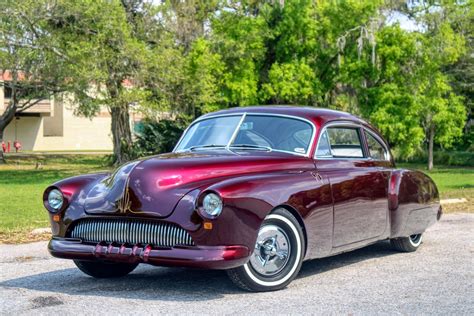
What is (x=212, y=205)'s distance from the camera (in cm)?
582

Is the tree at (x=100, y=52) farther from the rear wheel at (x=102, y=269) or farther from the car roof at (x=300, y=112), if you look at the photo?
the rear wheel at (x=102, y=269)

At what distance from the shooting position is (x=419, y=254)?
843 centimetres

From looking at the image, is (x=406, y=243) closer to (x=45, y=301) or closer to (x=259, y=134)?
(x=259, y=134)

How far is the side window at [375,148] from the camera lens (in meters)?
8.23

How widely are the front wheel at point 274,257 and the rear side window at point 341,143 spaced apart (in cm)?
114

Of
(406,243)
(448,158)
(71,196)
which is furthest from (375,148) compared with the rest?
(448,158)

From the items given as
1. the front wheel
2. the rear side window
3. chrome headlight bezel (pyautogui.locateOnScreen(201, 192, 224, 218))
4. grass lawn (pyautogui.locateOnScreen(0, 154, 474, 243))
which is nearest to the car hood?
chrome headlight bezel (pyautogui.locateOnScreen(201, 192, 224, 218))

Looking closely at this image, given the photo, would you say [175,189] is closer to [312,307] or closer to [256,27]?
[312,307]

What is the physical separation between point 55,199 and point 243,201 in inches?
77.6

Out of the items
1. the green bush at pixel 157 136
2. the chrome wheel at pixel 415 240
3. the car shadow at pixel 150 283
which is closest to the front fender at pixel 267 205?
the car shadow at pixel 150 283

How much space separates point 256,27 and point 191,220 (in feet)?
106

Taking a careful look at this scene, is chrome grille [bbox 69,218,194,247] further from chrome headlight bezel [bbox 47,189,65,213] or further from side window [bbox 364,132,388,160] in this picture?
side window [bbox 364,132,388,160]

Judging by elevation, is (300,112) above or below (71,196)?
above

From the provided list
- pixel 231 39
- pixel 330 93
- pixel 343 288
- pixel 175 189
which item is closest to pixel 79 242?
pixel 175 189
